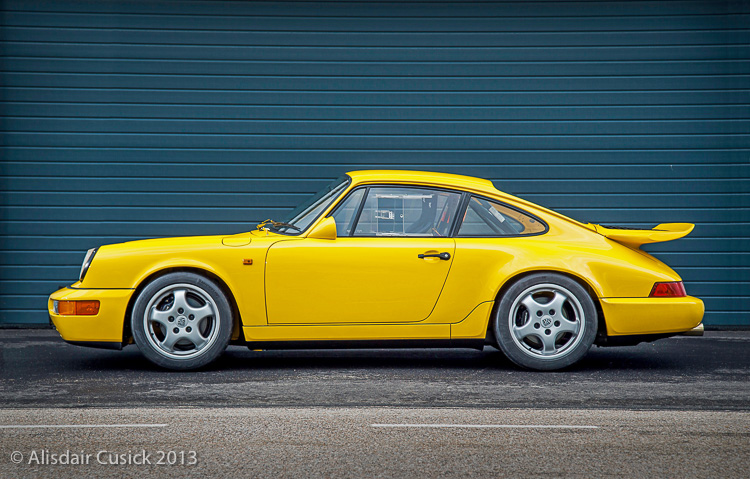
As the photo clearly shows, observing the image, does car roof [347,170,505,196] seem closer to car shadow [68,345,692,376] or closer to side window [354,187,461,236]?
side window [354,187,461,236]

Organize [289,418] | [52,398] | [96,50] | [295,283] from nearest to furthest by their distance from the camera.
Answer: [289,418]
[52,398]
[295,283]
[96,50]

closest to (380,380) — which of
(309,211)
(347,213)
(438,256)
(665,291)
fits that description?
(438,256)

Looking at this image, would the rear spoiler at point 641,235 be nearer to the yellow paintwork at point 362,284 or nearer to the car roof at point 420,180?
the yellow paintwork at point 362,284

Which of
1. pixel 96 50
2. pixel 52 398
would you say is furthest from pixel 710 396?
pixel 96 50

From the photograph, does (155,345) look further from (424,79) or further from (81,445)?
(424,79)

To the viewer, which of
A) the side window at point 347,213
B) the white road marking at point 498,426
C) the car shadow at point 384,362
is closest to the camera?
the white road marking at point 498,426

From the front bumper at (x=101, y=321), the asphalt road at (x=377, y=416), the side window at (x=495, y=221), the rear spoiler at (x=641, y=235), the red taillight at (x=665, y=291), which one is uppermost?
the side window at (x=495, y=221)

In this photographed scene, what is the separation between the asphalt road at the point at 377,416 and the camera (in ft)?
11.7

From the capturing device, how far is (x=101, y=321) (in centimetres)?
562

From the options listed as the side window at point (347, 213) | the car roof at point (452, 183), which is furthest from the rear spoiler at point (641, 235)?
the side window at point (347, 213)

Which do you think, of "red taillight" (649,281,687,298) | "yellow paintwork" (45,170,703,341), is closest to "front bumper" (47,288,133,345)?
"yellow paintwork" (45,170,703,341)

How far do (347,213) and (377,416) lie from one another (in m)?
1.82

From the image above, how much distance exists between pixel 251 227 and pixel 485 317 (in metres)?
3.60

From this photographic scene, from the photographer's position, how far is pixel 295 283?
5.65 meters
